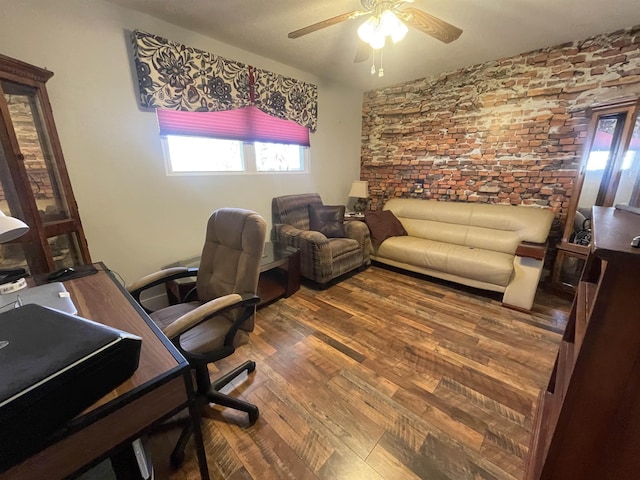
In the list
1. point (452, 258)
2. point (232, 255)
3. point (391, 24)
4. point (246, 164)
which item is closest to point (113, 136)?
point (246, 164)

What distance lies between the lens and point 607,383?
699 millimetres

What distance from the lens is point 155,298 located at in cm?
237

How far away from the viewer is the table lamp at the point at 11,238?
3.16 ft

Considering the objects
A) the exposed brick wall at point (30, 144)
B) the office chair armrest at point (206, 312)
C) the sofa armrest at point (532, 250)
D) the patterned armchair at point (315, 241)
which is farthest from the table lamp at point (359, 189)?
the exposed brick wall at point (30, 144)

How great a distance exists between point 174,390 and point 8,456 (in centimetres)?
30

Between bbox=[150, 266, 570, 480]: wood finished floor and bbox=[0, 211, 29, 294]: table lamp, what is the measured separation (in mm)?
1008

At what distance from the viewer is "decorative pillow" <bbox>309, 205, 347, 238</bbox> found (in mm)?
3146

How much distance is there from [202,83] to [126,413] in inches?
99.2

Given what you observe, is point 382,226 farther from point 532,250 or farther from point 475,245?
point 532,250

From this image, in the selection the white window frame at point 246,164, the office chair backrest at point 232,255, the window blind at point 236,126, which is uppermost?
the window blind at point 236,126

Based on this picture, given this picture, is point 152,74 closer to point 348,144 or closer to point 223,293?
point 223,293

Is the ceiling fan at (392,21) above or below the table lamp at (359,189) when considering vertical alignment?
above

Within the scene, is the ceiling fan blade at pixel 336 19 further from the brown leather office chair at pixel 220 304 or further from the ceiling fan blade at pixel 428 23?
the brown leather office chair at pixel 220 304

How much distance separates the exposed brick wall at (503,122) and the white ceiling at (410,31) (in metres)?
0.20
